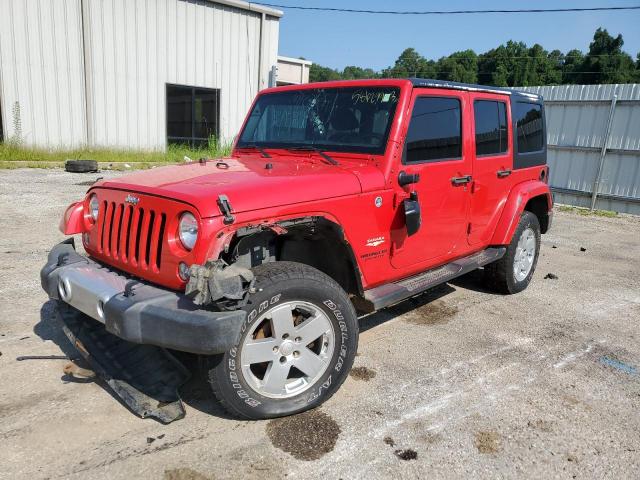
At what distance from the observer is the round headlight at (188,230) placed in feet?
8.79

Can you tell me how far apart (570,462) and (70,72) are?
45.7 ft

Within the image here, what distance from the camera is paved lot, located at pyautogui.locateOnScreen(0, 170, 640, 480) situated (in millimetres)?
2580

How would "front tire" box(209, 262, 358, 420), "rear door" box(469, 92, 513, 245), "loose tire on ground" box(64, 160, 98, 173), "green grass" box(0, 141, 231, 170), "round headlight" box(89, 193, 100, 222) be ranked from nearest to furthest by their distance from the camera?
"front tire" box(209, 262, 358, 420)
"round headlight" box(89, 193, 100, 222)
"rear door" box(469, 92, 513, 245)
"loose tire on ground" box(64, 160, 98, 173)
"green grass" box(0, 141, 231, 170)

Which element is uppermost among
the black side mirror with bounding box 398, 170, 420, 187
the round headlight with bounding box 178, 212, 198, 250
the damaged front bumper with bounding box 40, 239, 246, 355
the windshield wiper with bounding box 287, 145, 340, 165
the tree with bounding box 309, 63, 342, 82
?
the tree with bounding box 309, 63, 342, 82

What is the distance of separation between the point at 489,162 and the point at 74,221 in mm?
3398

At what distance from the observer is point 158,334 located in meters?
2.50

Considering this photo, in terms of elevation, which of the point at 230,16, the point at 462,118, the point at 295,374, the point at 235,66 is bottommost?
the point at 295,374

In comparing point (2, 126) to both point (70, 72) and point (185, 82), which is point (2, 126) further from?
point (185, 82)

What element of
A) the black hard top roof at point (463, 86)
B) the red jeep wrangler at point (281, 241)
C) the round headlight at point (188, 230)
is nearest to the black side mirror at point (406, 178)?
the red jeep wrangler at point (281, 241)

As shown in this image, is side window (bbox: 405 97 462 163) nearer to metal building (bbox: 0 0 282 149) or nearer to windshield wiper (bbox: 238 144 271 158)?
windshield wiper (bbox: 238 144 271 158)

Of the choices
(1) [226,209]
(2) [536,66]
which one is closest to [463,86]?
(1) [226,209]

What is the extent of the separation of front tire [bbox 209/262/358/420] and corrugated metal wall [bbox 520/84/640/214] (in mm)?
10156

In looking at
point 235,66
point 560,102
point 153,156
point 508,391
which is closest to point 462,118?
point 508,391

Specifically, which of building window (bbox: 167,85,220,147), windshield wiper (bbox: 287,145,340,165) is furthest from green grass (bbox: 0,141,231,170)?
windshield wiper (bbox: 287,145,340,165)
